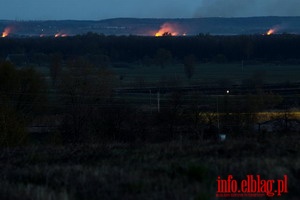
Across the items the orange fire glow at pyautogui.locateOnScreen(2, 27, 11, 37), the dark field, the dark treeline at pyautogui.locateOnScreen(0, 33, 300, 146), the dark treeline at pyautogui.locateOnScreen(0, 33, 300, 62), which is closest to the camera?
the dark field

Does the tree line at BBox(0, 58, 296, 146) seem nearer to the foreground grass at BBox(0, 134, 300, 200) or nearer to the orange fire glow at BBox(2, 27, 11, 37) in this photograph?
the foreground grass at BBox(0, 134, 300, 200)

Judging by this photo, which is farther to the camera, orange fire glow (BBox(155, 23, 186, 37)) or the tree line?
orange fire glow (BBox(155, 23, 186, 37))

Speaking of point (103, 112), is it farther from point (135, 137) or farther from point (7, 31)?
point (7, 31)

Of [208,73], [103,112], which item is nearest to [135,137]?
[103,112]

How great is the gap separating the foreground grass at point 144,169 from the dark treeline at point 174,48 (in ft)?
282

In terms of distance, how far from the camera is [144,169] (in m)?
9.84

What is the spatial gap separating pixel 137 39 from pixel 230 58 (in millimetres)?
21086

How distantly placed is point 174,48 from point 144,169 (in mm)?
99960

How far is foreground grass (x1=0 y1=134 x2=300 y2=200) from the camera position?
8.41 m

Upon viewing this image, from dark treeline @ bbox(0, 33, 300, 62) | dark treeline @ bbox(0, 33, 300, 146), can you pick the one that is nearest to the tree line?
dark treeline @ bbox(0, 33, 300, 146)

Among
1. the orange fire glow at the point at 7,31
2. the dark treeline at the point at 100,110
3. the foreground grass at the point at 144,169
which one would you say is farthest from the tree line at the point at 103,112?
the orange fire glow at the point at 7,31

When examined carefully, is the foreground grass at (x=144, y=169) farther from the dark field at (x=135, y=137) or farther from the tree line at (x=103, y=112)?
the tree line at (x=103, y=112)

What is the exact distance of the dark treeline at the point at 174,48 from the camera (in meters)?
100

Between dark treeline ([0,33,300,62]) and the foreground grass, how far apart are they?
3384 inches
